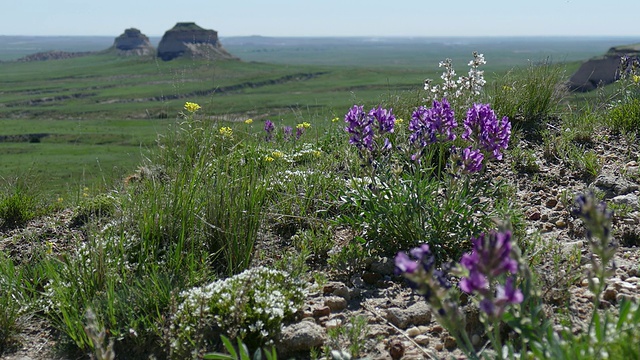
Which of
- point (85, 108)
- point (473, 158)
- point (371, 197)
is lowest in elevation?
point (85, 108)

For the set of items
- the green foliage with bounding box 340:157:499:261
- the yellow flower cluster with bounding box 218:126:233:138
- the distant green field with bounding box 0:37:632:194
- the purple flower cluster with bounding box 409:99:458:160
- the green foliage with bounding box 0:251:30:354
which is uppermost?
the purple flower cluster with bounding box 409:99:458:160

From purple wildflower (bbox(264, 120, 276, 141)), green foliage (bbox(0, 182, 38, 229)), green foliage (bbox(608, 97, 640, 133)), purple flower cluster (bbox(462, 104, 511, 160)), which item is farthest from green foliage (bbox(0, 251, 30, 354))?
green foliage (bbox(608, 97, 640, 133))

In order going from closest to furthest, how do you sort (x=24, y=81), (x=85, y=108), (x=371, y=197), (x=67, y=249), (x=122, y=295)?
(x=122, y=295), (x=371, y=197), (x=67, y=249), (x=85, y=108), (x=24, y=81)

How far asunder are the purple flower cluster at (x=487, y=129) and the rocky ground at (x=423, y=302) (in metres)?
0.61

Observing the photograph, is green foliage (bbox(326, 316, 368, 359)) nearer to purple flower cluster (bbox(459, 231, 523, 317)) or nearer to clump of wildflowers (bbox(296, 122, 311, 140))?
purple flower cluster (bbox(459, 231, 523, 317))

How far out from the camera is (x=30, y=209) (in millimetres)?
5324

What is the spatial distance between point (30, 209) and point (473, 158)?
4.09m

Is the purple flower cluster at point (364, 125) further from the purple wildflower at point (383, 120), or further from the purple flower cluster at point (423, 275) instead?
the purple flower cluster at point (423, 275)

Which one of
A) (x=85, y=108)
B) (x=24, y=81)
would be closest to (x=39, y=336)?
(x=85, y=108)

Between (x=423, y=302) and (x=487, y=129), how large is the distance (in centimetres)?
112

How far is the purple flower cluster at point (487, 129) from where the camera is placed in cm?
348

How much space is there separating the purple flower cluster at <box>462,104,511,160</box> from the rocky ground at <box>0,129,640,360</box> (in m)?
0.61

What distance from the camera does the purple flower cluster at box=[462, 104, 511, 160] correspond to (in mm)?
3477

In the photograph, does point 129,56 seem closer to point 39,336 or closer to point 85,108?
point 85,108
